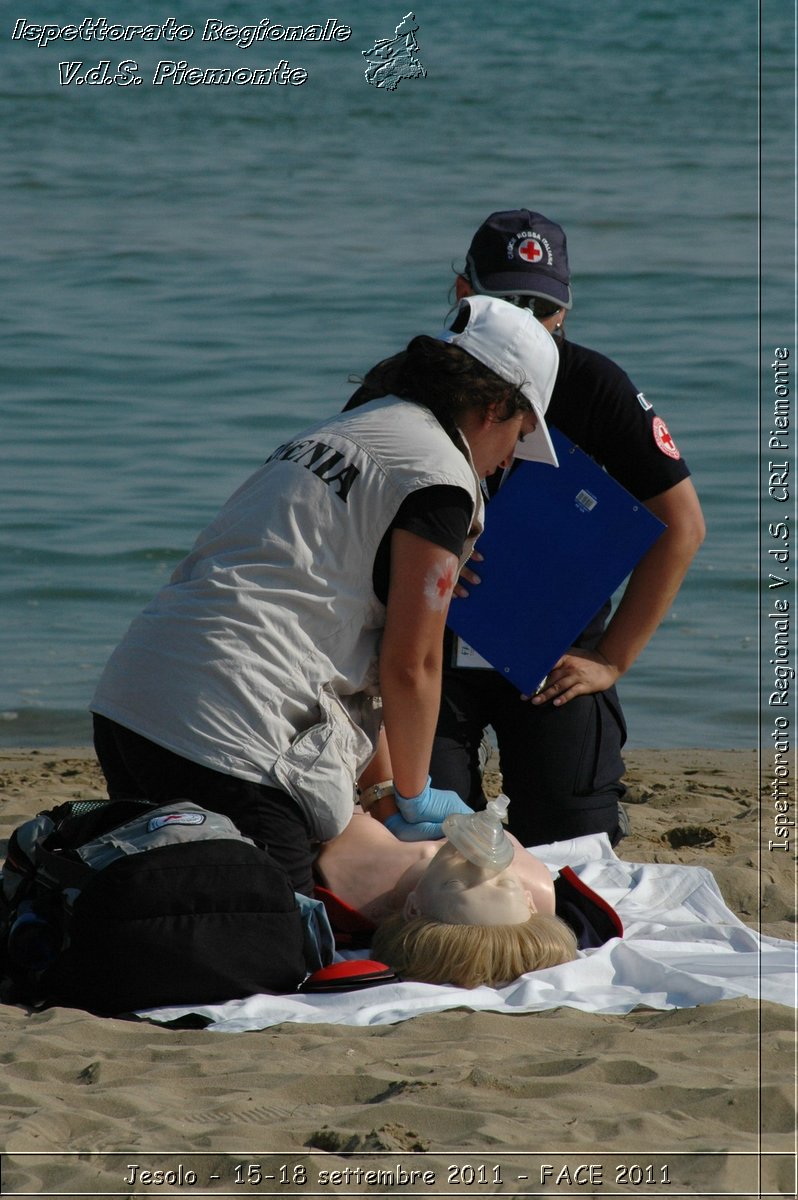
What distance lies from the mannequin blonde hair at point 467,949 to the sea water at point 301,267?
121cm

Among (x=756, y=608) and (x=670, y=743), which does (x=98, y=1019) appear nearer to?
(x=670, y=743)

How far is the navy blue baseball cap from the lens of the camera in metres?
4.29

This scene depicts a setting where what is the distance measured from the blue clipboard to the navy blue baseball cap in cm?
43

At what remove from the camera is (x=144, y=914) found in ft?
10.3

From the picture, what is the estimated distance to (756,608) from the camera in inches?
294

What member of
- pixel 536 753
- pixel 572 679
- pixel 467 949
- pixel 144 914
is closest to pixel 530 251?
pixel 572 679

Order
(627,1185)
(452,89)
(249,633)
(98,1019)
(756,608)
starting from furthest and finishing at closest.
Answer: (452,89), (756,608), (249,633), (98,1019), (627,1185)

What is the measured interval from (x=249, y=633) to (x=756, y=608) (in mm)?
4569

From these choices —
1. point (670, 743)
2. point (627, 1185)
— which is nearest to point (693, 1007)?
point (627, 1185)

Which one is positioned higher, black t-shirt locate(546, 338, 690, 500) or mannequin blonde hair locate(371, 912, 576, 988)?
black t-shirt locate(546, 338, 690, 500)

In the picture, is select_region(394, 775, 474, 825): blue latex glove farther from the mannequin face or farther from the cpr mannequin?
the mannequin face

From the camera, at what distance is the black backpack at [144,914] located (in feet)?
10.4

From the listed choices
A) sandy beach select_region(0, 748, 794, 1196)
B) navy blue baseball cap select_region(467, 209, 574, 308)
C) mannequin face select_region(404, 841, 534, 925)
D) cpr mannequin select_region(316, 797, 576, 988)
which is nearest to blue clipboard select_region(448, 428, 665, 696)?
navy blue baseball cap select_region(467, 209, 574, 308)

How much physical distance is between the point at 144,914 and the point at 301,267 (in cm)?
1029
